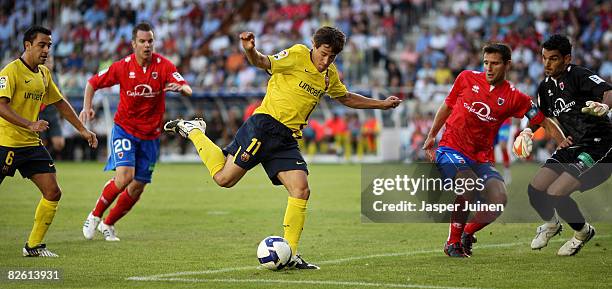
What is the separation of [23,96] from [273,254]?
336 centimetres

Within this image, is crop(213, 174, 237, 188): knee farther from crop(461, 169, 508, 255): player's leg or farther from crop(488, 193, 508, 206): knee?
crop(488, 193, 508, 206): knee

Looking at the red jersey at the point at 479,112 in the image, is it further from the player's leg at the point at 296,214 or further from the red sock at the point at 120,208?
the red sock at the point at 120,208

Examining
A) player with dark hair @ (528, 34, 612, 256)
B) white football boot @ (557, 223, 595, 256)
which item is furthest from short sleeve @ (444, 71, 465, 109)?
white football boot @ (557, 223, 595, 256)

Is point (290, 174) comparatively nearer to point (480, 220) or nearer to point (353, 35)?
point (480, 220)

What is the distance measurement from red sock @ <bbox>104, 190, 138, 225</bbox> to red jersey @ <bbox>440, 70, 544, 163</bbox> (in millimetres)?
4372

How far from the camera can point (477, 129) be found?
11023 mm

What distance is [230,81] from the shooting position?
34.1 metres

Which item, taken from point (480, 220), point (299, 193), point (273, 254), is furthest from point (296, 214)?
point (480, 220)

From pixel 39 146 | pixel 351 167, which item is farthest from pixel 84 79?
pixel 39 146

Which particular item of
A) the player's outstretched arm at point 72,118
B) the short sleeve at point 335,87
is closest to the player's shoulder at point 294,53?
the short sleeve at point 335,87

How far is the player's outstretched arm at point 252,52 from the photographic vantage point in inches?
361

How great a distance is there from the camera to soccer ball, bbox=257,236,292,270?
30.9 ft

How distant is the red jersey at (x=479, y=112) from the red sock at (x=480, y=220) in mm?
604

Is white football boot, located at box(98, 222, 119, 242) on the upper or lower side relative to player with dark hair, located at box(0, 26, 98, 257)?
lower
